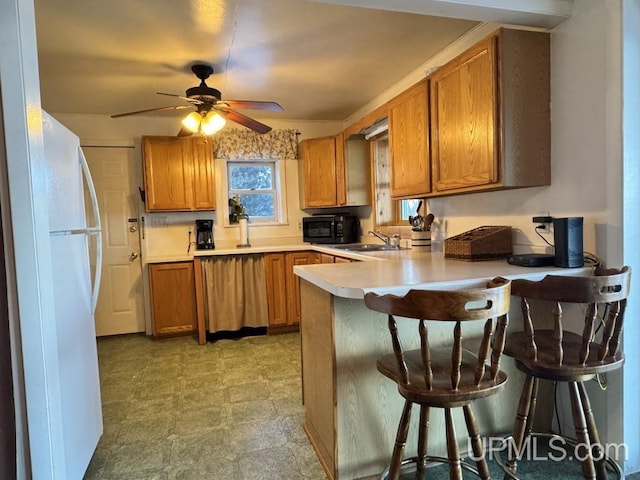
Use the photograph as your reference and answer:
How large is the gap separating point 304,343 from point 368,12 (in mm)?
1949

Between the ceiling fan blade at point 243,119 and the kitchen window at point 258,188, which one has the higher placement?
the ceiling fan blade at point 243,119

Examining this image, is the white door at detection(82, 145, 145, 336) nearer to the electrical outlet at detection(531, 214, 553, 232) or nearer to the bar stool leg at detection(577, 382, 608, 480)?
the electrical outlet at detection(531, 214, 553, 232)

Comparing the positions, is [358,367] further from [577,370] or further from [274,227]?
[274,227]

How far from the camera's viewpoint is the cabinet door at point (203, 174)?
13.5ft

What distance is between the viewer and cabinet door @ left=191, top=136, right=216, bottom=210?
4129mm

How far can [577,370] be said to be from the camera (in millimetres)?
1416

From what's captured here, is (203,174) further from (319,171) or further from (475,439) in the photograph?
(475,439)

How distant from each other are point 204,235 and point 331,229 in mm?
1431

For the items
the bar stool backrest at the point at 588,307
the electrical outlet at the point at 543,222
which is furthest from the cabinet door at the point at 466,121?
the bar stool backrest at the point at 588,307

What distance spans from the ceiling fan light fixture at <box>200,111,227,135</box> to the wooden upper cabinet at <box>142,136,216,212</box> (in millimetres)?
1132

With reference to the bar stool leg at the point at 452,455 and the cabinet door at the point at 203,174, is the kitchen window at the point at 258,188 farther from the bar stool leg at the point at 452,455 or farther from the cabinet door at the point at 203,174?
the bar stool leg at the point at 452,455

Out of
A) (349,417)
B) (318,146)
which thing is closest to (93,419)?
(349,417)

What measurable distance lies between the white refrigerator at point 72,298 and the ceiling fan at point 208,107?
117 centimetres

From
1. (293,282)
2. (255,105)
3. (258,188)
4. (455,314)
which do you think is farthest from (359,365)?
(258,188)
